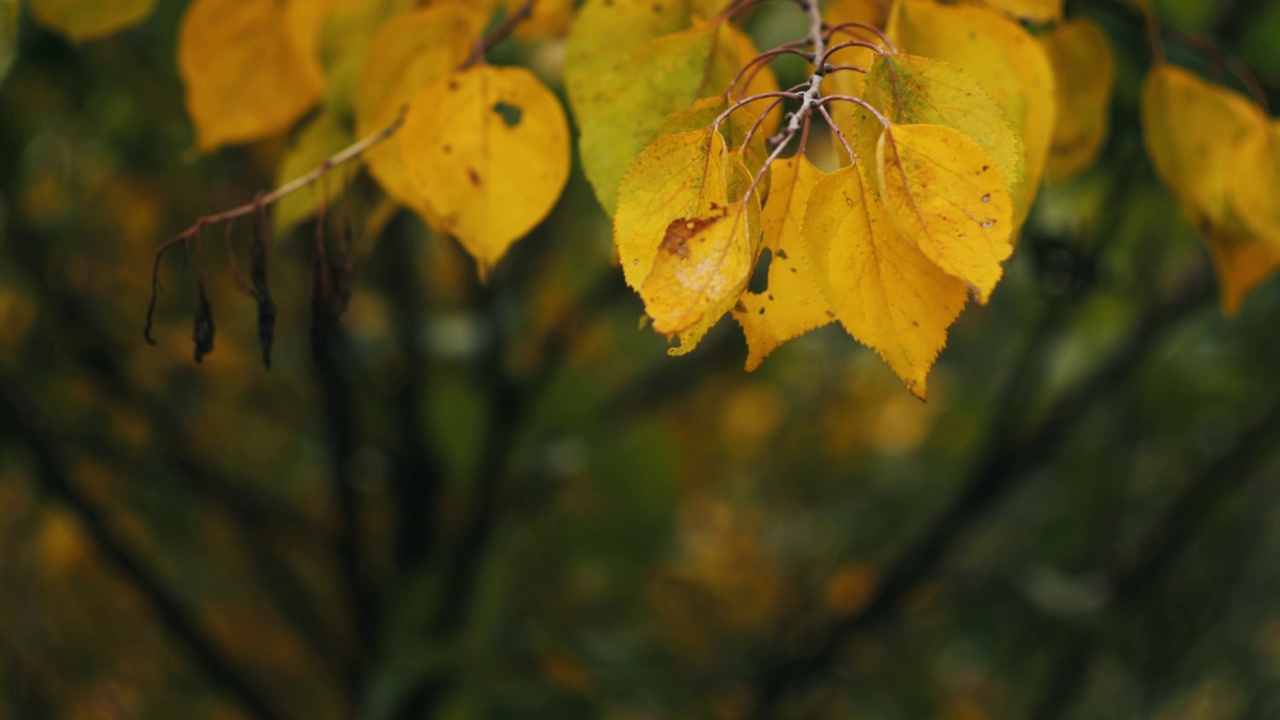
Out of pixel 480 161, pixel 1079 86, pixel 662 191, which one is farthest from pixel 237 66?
pixel 1079 86

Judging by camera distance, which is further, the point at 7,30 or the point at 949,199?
the point at 7,30

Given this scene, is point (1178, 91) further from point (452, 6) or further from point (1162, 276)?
point (1162, 276)

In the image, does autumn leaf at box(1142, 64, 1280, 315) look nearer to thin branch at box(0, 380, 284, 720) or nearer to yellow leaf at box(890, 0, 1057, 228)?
yellow leaf at box(890, 0, 1057, 228)

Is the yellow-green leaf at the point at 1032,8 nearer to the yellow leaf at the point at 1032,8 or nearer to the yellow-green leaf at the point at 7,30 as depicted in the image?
the yellow leaf at the point at 1032,8

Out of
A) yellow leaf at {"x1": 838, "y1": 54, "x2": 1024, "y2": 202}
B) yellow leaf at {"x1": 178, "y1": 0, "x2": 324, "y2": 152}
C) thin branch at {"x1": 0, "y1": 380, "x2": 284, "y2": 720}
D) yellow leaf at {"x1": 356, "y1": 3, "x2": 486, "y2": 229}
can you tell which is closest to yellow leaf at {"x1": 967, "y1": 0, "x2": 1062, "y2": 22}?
yellow leaf at {"x1": 838, "y1": 54, "x2": 1024, "y2": 202}

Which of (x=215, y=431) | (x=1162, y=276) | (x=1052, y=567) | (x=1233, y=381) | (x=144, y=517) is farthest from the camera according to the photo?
(x=215, y=431)

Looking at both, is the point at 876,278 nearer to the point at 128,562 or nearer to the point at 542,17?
the point at 542,17

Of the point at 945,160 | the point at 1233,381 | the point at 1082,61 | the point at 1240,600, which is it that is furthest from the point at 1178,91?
the point at 1240,600
